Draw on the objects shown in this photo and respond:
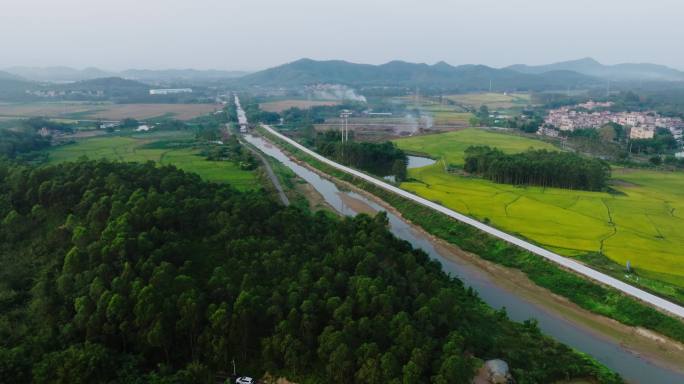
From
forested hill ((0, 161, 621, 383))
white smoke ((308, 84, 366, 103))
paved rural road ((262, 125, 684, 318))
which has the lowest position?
paved rural road ((262, 125, 684, 318))

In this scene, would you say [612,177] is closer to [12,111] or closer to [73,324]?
[73,324]

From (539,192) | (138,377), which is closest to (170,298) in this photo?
(138,377)

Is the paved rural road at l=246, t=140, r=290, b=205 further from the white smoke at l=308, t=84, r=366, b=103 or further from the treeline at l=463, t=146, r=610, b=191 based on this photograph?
A: the white smoke at l=308, t=84, r=366, b=103

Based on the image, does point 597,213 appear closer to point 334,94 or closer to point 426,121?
point 426,121

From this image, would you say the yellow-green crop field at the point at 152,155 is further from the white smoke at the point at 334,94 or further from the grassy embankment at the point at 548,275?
the white smoke at the point at 334,94

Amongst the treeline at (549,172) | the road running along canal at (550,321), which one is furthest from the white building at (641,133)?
the road running along canal at (550,321)

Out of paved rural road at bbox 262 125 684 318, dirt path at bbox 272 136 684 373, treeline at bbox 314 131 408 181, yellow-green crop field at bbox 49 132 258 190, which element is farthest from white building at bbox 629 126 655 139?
yellow-green crop field at bbox 49 132 258 190

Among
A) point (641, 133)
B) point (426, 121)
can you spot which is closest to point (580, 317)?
point (641, 133)

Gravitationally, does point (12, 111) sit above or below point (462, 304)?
above
